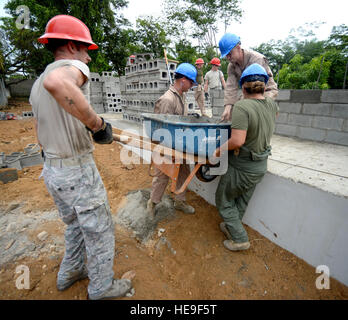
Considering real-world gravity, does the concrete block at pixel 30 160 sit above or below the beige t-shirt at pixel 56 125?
below

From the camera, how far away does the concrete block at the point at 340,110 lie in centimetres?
317

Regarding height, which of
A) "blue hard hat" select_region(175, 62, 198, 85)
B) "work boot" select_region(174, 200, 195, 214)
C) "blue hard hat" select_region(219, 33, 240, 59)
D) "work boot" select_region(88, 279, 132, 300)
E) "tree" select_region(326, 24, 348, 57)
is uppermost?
"tree" select_region(326, 24, 348, 57)

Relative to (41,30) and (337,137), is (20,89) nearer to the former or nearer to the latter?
(41,30)

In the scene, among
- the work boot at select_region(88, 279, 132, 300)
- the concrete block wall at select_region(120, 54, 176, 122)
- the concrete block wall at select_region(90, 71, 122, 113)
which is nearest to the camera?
the work boot at select_region(88, 279, 132, 300)

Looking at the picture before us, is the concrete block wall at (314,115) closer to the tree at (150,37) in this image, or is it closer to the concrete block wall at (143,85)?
the concrete block wall at (143,85)

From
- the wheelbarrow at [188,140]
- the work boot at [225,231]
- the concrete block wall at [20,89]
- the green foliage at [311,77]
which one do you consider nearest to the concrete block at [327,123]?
the wheelbarrow at [188,140]

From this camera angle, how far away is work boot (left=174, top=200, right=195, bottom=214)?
2966 mm

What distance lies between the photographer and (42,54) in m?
13.5

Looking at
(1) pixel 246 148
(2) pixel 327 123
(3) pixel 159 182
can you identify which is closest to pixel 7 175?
(3) pixel 159 182

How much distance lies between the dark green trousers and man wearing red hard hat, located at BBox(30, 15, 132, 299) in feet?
4.01

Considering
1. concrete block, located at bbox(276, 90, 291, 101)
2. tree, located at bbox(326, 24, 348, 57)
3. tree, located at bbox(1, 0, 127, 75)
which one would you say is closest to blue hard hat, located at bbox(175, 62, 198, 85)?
concrete block, located at bbox(276, 90, 291, 101)

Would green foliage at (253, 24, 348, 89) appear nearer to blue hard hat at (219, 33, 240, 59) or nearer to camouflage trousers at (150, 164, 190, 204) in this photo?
blue hard hat at (219, 33, 240, 59)

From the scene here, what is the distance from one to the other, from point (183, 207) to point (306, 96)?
2.95 metres

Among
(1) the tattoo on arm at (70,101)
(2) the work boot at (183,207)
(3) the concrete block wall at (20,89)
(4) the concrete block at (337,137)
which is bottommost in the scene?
(2) the work boot at (183,207)
